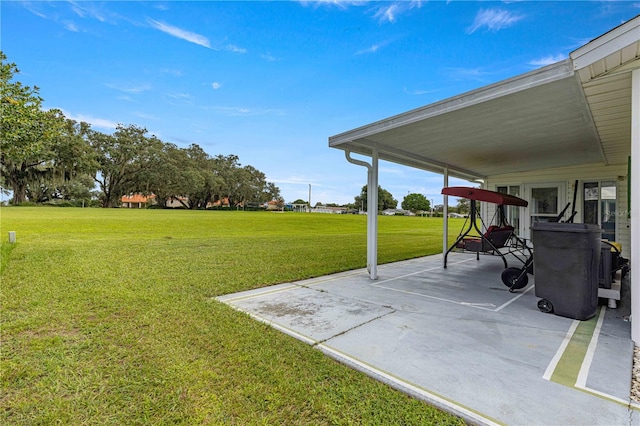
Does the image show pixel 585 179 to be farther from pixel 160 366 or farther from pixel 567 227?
pixel 160 366

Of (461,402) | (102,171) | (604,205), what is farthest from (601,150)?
(102,171)

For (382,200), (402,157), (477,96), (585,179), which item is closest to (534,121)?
(477,96)

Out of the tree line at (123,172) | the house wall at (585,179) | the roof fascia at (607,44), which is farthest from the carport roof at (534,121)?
the tree line at (123,172)

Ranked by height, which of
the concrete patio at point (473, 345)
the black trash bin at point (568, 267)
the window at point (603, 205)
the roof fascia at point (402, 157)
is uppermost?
the roof fascia at point (402, 157)

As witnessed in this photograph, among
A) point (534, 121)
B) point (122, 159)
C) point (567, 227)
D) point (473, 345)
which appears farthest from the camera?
point (122, 159)

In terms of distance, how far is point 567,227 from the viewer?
3.30 metres

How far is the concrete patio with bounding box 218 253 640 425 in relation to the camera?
1878 mm

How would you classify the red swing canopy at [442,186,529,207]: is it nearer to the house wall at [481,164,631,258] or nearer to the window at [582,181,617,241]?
the house wall at [481,164,631,258]

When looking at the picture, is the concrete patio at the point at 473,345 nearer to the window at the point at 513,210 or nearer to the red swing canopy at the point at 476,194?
the red swing canopy at the point at 476,194

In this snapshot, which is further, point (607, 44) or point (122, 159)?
point (122, 159)

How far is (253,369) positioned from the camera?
2279 millimetres

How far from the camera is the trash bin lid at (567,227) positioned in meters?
3.21

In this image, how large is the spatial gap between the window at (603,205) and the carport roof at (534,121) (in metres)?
0.75

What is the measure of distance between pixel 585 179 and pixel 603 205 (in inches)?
28.2
